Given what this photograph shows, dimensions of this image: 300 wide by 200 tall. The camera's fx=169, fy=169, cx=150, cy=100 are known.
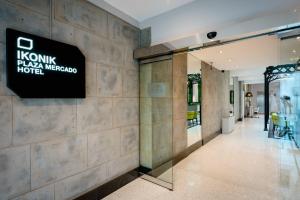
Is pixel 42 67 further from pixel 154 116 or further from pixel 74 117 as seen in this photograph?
pixel 154 116

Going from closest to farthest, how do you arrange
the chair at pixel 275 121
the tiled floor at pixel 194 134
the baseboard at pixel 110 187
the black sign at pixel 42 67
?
the black sign at pixel 42 67, the baseboard at pixel 110 187, the tiled floor at pixel 194 134, the chair at pixel 275 121

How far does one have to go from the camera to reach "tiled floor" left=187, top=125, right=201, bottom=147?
5.16 metres

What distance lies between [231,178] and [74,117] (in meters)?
3.21

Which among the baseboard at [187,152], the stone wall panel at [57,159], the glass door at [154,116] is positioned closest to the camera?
the stone wall panel at [57,159]

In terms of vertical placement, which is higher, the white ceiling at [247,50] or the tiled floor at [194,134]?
the white ceiling at [247,50]

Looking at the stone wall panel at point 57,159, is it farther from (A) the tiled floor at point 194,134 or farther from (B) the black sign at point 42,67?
(A) the tiled floor at point 194,134

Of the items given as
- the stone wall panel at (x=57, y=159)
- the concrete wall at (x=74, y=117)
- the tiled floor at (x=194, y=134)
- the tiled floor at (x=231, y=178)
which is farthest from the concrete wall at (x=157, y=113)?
the stone wall panel at (x=57, y=159)

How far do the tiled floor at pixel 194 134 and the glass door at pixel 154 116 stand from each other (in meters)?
1.62

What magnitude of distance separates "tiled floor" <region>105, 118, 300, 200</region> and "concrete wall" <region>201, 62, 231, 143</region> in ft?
4.60

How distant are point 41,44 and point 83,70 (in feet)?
1.95

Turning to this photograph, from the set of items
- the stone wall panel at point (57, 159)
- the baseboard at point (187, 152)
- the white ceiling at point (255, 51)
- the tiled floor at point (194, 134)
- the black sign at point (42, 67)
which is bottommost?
the baseboard at point (187, 152)

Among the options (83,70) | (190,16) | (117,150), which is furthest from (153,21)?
(117,150)

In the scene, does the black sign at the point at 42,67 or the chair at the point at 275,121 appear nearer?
the black sign at the point at 42,67

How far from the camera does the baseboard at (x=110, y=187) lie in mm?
2532
